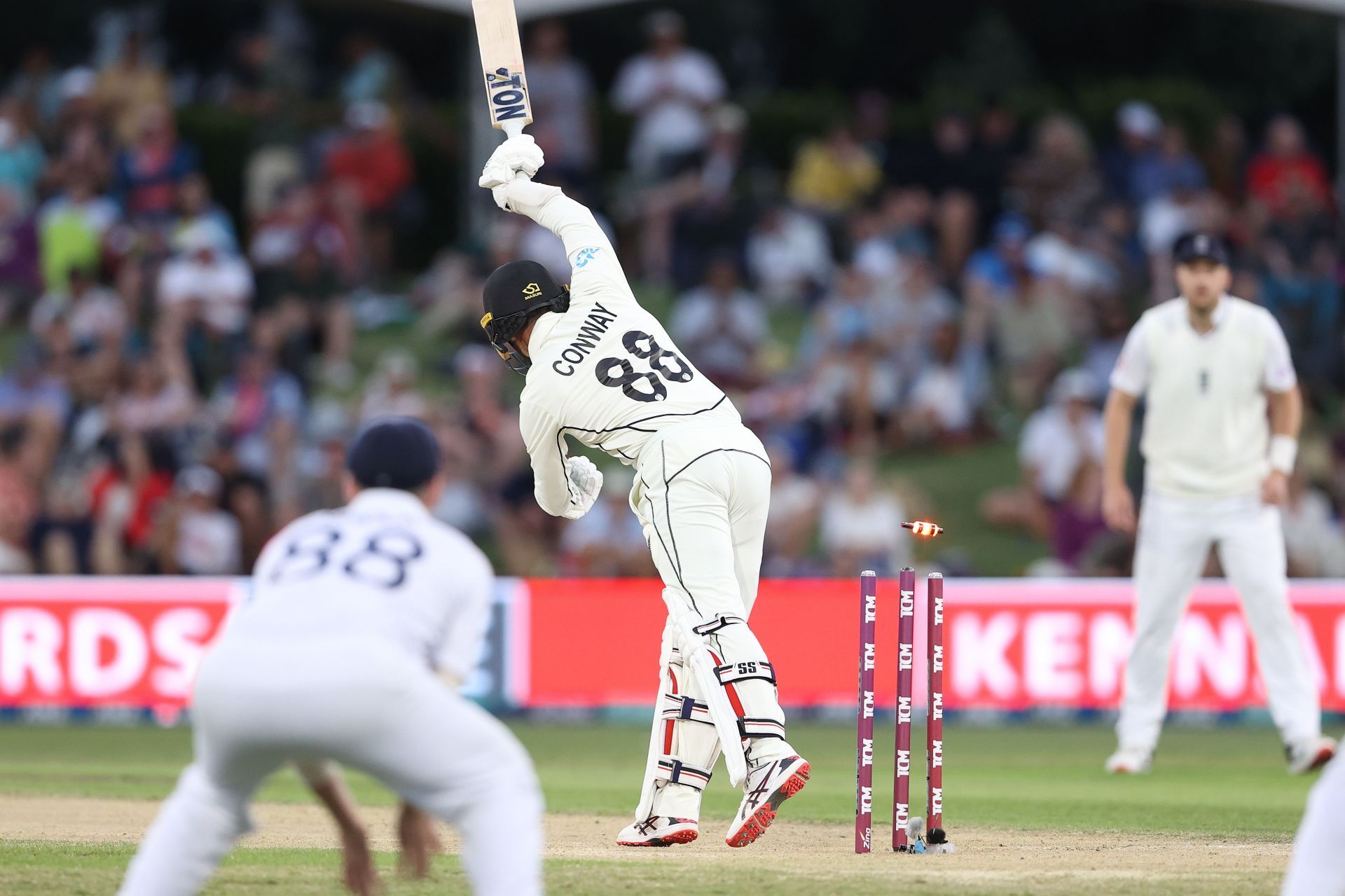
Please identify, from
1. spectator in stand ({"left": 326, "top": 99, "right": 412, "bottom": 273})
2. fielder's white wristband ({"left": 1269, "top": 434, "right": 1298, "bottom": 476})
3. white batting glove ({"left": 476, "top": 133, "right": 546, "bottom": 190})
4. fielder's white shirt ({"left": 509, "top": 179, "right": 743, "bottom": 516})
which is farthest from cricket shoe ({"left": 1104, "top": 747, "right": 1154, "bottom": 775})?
spectator in stand ({"left": 326, "top": 99, "right": 412, "bottom": 273})

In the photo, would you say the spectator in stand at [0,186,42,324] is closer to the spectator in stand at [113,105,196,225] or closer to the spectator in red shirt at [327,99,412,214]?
the spectator in stand at [113,105,196,225]

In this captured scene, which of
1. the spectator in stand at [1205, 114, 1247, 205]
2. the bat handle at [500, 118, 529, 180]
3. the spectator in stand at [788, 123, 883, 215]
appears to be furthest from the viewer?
the spectator in stand at [1205, 114, 1247, 205]

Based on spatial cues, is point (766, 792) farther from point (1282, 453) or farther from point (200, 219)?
point (200, 219)

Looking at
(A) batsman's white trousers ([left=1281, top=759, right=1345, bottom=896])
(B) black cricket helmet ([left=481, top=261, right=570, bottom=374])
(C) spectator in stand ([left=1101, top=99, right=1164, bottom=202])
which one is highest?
(C) spectator in stand ([left=1101, top=99, right=1164, bottom=202])

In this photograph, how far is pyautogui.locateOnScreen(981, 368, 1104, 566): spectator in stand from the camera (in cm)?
1441

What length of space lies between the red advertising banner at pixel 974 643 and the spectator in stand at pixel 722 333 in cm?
369

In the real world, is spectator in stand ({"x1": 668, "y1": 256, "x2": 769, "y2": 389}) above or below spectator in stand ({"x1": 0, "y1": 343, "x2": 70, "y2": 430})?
above

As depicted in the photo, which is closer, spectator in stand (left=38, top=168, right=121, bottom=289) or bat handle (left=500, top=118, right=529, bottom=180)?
bat handle (left=500, top=118, right=529, bottom=180)

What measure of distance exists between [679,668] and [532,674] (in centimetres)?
617

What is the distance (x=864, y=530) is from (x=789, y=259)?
4.54 metres

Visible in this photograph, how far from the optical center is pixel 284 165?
60.5 ft

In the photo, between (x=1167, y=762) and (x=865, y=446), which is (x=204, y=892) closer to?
(x=1167, y=762)

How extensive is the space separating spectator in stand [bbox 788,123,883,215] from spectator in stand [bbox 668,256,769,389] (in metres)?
2.46

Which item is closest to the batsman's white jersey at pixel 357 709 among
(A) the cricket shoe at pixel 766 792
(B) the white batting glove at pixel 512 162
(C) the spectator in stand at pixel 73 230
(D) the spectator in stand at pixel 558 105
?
(A) the cricket shoe at pixel 766 792
